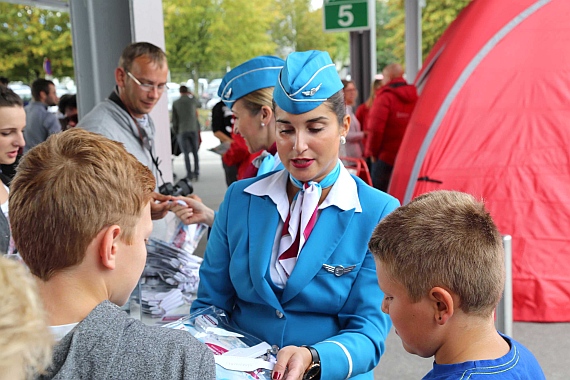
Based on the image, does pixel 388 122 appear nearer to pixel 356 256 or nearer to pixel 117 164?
pixel 356 256

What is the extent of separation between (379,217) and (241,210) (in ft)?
1.45

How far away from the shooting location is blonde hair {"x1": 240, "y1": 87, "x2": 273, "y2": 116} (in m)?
2.82

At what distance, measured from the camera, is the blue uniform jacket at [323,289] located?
76.7 inches

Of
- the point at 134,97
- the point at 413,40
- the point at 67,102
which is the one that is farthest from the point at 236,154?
the point at 413,40

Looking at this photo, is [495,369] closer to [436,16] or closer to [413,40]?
[413,40]

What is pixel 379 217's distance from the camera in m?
2.03

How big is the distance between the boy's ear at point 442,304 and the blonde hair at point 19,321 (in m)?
0.98

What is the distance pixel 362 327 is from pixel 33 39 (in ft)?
70.0

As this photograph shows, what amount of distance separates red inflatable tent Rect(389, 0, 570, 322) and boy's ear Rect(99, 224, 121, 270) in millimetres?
4304

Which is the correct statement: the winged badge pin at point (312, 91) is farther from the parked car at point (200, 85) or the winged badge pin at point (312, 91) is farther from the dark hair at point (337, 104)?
the parked car at point (200, 85)

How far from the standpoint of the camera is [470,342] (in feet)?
5.41

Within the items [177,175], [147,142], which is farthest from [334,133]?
[177,175]

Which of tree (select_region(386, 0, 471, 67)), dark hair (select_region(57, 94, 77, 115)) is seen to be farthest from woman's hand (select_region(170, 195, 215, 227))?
tree (select_region(386, 0, 471, 67))

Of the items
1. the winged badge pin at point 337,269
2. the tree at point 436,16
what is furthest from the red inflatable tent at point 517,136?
the tree at point 436,16
